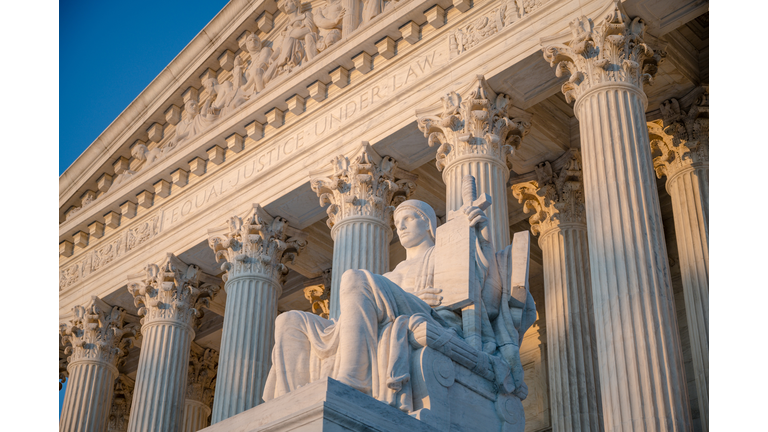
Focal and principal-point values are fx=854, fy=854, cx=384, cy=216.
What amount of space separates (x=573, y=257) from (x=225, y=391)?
6853mm

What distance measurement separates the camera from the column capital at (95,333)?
2012 centimetres

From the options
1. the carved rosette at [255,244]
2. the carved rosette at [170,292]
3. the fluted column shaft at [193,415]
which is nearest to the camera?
the carved rosette at [255,244]

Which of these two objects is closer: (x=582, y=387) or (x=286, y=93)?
(x=582, y=387)

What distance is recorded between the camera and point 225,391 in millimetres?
15500

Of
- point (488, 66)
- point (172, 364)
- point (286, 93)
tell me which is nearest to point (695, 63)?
point (488, 66)

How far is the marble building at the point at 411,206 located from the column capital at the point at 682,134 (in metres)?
0.04

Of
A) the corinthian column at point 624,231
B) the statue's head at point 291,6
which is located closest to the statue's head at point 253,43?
the statue's head at point 291,6

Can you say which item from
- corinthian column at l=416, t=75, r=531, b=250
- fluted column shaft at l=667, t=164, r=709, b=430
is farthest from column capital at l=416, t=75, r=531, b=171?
fluted column shaft at l=667, t=164, r=709, b=430

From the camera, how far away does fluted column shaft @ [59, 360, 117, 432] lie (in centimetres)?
1927

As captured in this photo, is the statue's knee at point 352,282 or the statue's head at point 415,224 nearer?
the statue's knee at point 352,282

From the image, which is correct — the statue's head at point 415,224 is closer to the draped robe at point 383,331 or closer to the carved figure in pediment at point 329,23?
the draped robe at point 383,331

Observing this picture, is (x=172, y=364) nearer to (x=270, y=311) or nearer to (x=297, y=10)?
(x=270, y=311)

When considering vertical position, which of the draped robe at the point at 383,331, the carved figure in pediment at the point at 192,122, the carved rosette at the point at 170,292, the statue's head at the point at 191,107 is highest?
the statue's head at the point at 191,107

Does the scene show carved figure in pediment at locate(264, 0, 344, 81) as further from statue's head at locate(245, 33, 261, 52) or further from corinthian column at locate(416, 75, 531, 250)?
corinthian column at locate(416, 75, 531, 250)
